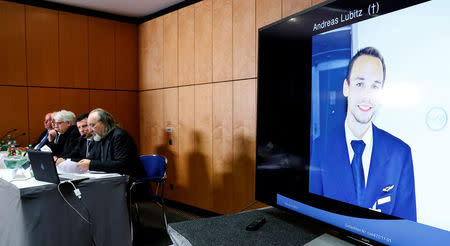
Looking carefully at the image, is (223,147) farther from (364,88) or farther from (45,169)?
(364,88)

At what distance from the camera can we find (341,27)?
3.58 ft

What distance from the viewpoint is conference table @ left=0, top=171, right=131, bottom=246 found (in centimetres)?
212

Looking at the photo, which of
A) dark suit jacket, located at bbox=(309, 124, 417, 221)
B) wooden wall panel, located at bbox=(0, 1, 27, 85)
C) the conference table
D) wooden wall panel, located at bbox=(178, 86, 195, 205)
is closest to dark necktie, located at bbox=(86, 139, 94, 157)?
the conference table

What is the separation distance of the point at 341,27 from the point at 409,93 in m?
0.36

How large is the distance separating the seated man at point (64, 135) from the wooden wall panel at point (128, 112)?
1178 millimetres

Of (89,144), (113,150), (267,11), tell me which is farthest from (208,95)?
(89,144)

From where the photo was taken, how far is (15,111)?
4508 millimetres

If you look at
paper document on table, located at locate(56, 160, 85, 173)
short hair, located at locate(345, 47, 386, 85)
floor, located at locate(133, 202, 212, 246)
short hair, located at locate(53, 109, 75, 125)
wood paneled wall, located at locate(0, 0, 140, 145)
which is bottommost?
floor, located at locate(133, 202, 212, 246)

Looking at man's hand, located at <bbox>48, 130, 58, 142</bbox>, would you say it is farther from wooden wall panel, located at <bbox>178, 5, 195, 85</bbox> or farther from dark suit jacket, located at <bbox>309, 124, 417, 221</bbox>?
dark suit jacket, located at <bbox>309, 124, 417, 221</bbox>

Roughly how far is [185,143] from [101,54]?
231 cm

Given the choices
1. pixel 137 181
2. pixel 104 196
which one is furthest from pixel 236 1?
pixel 104 196

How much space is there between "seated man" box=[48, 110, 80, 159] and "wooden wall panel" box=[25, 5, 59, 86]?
964 mm

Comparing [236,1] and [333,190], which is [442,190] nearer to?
[333,190]

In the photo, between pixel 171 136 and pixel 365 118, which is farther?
pixel 171 136
